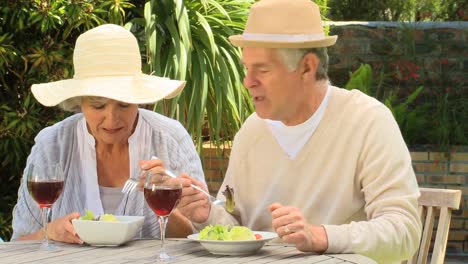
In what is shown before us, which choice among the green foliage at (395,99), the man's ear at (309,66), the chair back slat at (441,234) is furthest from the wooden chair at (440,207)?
the green foliage at (395,99)

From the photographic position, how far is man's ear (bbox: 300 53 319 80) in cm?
317

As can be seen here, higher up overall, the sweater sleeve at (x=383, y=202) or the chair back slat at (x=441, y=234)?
the sweater sleeve at (x=383, y=202)

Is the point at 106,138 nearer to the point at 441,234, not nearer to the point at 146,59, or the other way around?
the point at 441,234

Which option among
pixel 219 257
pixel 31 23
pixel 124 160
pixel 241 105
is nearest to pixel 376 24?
pixel 241 105

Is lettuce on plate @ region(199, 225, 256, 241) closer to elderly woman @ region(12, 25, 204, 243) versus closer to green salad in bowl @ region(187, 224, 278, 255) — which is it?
green salad in bowl @ region(187, 224, 278, 255)

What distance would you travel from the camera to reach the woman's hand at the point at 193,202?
309 cm

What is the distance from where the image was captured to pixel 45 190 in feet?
9.82

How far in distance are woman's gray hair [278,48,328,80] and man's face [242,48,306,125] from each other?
1 cm

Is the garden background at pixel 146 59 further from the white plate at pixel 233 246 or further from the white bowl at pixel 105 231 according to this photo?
the white plate at pixel 233 246

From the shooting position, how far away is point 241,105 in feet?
18.7

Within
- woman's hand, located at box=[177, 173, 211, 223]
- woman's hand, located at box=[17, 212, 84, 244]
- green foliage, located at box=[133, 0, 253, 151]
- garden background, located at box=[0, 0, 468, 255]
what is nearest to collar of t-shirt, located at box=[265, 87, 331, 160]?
woman's hand, located at box=[177, 173, 211, 223]

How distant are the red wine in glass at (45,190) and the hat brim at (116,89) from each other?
399 mm

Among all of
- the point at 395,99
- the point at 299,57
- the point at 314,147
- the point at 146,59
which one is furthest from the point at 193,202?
the point at 395,99

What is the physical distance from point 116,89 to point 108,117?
9 centimetres
